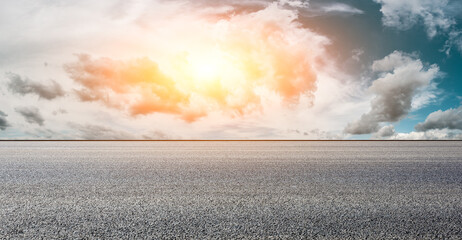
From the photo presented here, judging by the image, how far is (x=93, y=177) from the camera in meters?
9.83

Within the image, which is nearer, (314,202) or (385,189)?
(314,202)

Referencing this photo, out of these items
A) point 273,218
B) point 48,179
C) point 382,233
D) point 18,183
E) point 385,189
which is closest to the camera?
point 382,233

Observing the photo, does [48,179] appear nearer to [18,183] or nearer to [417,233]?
[18,183]

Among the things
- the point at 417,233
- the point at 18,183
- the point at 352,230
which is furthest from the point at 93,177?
the point at 417,233

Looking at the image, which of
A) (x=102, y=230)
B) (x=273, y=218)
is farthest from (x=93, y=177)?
(x=273, y=218)

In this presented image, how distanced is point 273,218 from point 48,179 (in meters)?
7.66

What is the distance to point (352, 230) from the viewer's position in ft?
14.9

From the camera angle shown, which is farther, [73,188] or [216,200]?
[73,188]

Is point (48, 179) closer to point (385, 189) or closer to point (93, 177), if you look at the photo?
point (93, 177)

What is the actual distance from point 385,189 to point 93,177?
8.37 metres

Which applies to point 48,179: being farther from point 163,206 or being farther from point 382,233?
point 382,233

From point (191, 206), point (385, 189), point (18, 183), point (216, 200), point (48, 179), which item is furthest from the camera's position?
point (48, 179)

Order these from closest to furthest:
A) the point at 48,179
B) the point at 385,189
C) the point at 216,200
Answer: the point at 216,200
the point at 385,189
the point at 48,179

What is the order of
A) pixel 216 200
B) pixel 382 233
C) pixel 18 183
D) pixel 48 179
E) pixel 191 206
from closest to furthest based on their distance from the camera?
pixel 382 233 < pixel 191 206 < pixel 216 200 < pixel 18 183 < pixel 48 179
